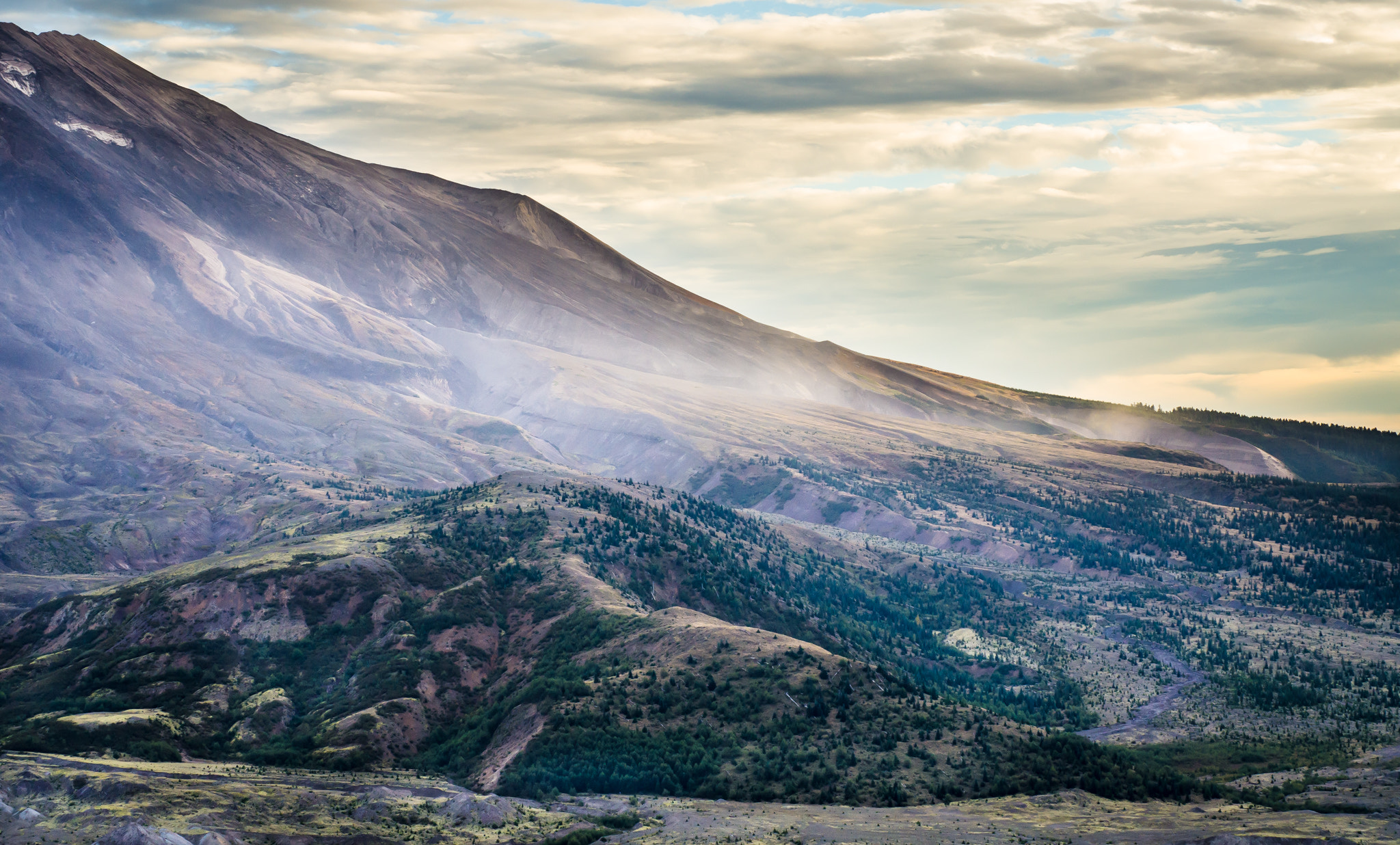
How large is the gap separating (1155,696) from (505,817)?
102569 millimetres

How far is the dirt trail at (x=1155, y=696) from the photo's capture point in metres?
138

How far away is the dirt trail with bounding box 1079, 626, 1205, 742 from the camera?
138000 mm

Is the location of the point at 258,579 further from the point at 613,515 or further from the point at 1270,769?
the point at 1270,769

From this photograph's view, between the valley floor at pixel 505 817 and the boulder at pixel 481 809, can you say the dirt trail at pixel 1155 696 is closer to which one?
the valley floor at pixel 505 817

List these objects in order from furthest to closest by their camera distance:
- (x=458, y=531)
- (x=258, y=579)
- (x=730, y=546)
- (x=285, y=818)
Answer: (x=730, y=546), (x=458, y=531), (x=258, y=579), (x=285, y=818)

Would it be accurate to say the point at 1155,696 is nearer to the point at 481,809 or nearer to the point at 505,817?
the point at 505,817

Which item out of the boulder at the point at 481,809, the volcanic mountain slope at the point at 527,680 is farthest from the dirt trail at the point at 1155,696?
the boulder at the point at 481,809

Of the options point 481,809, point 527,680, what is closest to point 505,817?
point 481,809

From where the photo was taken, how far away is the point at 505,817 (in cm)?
8631

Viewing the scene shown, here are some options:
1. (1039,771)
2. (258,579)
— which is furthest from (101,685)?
(1039,771)

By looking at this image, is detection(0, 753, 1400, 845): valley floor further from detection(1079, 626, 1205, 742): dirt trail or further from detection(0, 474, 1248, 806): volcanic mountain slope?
detection(1079, 626, 1205, 742): dirt trail

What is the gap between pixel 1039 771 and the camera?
315 ft

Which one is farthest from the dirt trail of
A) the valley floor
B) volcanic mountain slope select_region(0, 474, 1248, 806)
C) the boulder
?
the boulder

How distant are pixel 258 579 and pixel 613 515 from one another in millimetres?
56418
